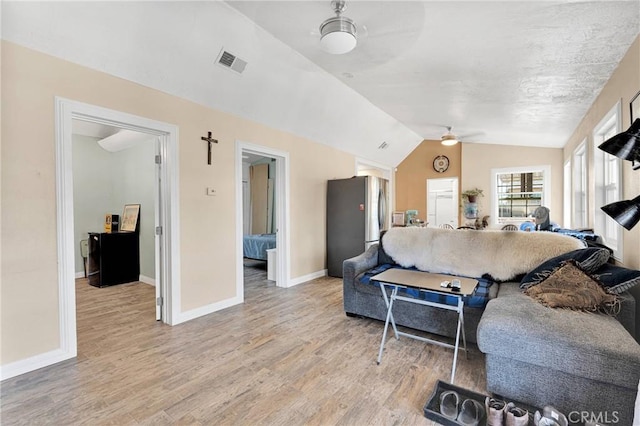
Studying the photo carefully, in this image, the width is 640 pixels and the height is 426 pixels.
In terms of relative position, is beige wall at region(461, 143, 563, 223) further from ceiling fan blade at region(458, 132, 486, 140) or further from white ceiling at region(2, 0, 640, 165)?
white ceiling at region(2, 0, 640, 165)

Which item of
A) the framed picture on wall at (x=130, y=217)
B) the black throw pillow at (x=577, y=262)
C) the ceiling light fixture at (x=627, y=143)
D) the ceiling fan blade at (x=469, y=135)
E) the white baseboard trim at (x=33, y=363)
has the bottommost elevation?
the white baseboard trim at (x=33, y=363)

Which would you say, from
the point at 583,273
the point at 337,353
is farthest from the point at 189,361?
the point at 583,273

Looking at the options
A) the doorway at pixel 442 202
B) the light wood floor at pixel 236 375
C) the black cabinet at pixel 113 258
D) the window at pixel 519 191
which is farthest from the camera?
the doorway at pixel 442 202

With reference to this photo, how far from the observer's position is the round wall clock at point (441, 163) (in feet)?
24.6

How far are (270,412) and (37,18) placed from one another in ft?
10.4

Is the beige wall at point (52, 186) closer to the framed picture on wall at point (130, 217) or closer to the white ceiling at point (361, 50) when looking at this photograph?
the white ceiling at point (361, 50)

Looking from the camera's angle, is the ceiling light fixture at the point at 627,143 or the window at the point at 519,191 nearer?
the ceiling light fixture at the point at 627,143

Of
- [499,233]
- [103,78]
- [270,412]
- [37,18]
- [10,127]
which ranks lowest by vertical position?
[270,412]

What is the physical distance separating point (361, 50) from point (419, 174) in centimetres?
558

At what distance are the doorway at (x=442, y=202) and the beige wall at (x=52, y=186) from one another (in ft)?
17.2

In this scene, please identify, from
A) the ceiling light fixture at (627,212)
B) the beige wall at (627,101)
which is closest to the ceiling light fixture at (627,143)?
the ceiling light fixture at (627,212)

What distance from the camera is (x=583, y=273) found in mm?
2193

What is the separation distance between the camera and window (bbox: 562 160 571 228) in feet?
17.2

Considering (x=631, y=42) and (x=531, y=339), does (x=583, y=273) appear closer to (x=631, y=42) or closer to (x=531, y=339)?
(x=531, y=339)
